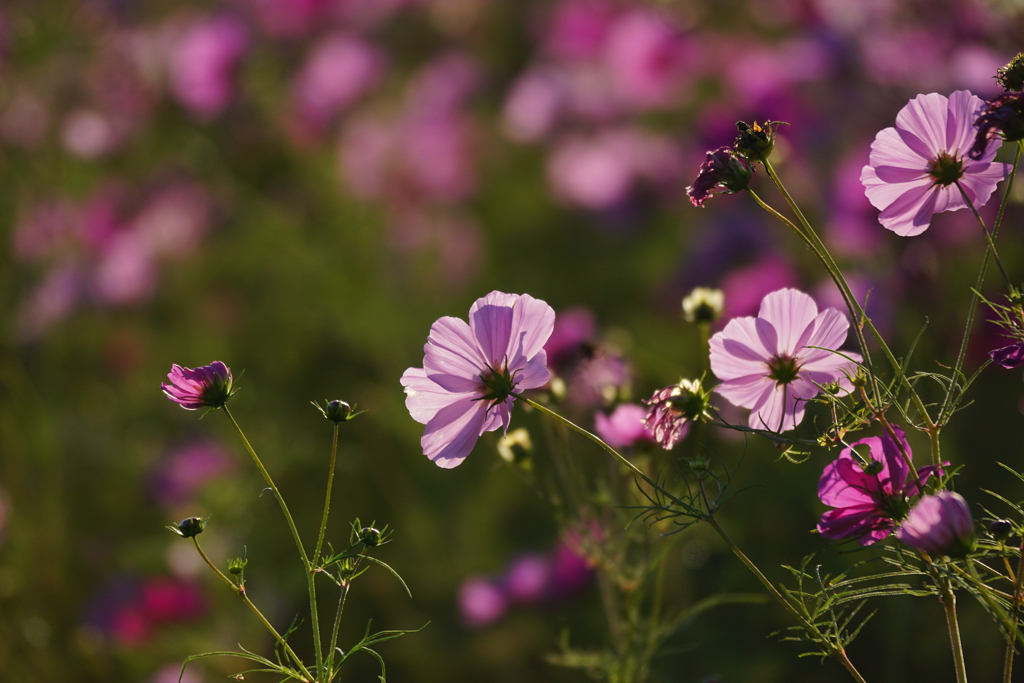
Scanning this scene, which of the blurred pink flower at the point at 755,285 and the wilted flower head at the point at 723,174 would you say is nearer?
the wilted flower head at the point at 723,174

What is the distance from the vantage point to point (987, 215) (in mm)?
935

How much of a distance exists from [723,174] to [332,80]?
4.03 ft

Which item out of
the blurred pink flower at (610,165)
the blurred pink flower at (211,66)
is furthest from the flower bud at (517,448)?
the blurred pink flower at (211,66)

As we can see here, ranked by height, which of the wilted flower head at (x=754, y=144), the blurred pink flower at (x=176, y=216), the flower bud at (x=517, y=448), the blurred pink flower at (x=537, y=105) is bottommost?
the blurred pink flower at (x=176, y=216)

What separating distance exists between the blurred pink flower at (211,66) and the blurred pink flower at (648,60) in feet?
2.03

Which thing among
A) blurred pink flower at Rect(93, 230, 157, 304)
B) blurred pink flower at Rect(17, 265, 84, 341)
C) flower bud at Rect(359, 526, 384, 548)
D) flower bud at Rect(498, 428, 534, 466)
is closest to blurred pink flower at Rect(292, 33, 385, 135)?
blurred pink flower at Rect(93, 230, 157, 304)

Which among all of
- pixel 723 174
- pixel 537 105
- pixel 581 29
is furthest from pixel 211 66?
Result: pixel 723 174

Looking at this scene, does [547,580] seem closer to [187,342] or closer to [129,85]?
[187,342]

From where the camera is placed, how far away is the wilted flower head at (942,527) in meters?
0.26

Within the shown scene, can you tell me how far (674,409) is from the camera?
0.35 meters

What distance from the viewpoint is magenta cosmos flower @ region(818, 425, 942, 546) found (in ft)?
1.05

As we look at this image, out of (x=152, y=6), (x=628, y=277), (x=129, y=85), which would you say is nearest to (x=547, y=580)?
(x=628, y=277)

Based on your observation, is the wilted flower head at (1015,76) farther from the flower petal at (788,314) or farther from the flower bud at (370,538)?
the flower bud at (370,538)

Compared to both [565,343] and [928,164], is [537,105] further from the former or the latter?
[928,164]
